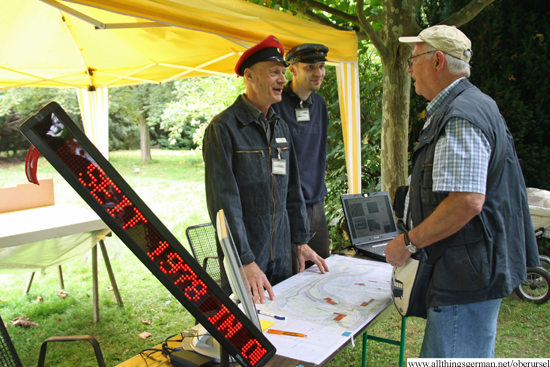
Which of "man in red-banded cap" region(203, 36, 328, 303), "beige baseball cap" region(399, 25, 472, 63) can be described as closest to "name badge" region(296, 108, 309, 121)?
"man in red-banded cap" region(203, 36, 328, 303)

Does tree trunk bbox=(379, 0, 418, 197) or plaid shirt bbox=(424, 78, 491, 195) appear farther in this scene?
tree trunk bbox=(379, 0, 418, 197)

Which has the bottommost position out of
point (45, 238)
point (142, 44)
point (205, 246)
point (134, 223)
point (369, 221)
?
point (205, 246)

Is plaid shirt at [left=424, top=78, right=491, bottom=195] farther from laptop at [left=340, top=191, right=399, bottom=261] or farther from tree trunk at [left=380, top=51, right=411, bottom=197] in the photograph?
tree trunk at [left=380, top=51, right=411, bottom=197]

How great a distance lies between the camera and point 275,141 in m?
2.26

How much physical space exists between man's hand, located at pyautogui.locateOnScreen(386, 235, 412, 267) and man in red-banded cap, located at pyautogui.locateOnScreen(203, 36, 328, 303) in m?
0.57

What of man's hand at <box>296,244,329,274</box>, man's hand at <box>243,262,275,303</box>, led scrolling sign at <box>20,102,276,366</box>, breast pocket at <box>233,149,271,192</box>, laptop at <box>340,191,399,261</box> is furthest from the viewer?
laptop at <box>340,191,399,261</box>

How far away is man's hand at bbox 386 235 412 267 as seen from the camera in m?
1.61

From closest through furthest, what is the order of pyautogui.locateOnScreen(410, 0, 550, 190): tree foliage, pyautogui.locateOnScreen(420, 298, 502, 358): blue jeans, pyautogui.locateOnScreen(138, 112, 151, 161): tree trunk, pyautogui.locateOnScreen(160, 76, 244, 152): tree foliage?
pyautogui.locateOnScreen(420, 298, 502, 358): blue jeans → pyautogui.locateOnScreen(410, 0, 550, 190): tree foliage → pyautogui.locateOnScreen(160, 76, 244, 152): tree foliage → pyautogui.locateOnScreen(138, 112, 151, 161): tree trunk

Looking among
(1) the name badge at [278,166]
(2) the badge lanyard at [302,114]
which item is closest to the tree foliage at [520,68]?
(2) the badge lanyard at [302,114]

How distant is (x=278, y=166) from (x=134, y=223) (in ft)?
4.37

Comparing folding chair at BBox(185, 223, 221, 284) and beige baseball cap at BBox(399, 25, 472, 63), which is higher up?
beige baseball cap at BBox(399, 25, 472, 63)

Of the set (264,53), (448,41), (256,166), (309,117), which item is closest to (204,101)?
(309,117)

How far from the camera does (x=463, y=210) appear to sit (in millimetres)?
1406

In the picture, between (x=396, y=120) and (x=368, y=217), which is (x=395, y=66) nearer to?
(x=396, y=120)
